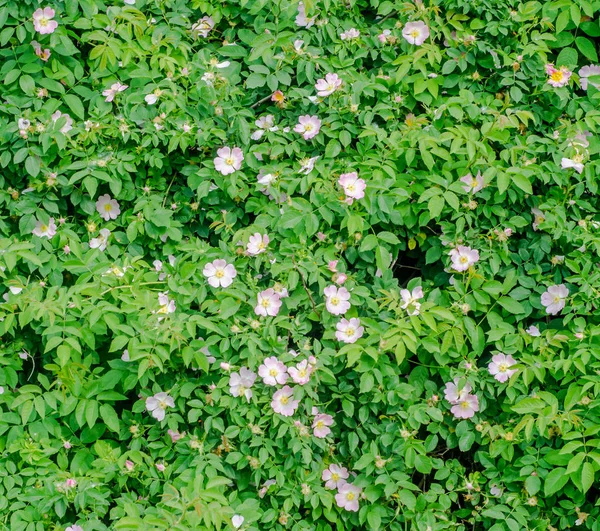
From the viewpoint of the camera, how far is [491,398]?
273 cm

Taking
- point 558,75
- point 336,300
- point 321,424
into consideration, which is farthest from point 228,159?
point 558,75

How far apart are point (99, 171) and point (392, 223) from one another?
3.49 feet

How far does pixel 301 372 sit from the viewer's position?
2.58m

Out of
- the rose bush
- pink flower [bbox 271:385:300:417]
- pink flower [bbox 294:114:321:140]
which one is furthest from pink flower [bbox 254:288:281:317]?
pink flower [bbox 294:114:321:140]

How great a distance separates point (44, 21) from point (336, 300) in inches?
59.1

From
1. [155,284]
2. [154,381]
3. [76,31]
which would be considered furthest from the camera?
[76,31]

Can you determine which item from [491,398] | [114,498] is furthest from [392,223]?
[114,498]

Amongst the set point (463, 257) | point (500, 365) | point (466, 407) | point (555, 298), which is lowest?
point (466, 407)

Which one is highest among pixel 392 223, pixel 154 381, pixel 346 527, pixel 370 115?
pixel 370 115

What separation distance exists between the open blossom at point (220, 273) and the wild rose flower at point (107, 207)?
1.82ft

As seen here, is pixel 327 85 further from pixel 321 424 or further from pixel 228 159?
pixel 321 424

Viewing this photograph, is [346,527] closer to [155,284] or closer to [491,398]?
[491,398]

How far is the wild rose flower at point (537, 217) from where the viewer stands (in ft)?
9.38

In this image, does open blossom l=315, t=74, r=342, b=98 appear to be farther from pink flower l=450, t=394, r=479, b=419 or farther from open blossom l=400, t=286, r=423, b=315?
pink flower l=450, t=394, r=479, b=419
